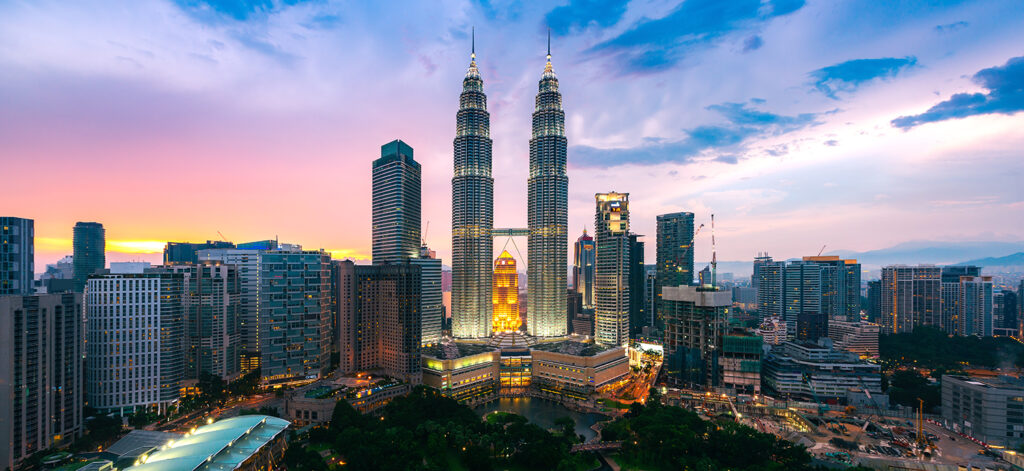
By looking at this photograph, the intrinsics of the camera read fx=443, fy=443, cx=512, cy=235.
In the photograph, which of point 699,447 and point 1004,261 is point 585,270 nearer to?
point 699,447

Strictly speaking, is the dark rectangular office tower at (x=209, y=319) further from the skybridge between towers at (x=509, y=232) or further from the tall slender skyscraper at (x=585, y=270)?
the tall slender skyscraper at (x=585, y=270)

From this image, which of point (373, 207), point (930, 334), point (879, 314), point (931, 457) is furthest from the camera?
point (879, 314)

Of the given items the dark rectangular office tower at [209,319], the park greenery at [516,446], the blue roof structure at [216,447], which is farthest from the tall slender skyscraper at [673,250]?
the blue roof structure at [216,447]

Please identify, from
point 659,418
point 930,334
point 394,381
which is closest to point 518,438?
point 659,418

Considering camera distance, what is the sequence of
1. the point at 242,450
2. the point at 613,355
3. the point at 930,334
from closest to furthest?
the point at 242,450, the point at 613,355, the point at 930,334

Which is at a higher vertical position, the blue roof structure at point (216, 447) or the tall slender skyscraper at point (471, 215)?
the tall slender skyscraper at point (471, 215)

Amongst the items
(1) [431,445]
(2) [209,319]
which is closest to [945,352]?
(1) [431,445]

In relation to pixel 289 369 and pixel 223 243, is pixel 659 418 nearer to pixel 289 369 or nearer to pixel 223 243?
pixel 289 369

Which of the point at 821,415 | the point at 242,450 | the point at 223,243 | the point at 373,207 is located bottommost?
the point at 821,415
